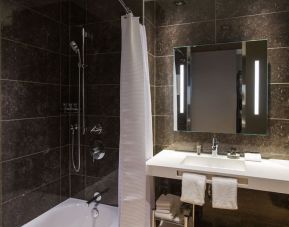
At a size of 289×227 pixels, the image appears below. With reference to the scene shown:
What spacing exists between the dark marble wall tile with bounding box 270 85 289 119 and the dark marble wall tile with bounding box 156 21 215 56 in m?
0.72

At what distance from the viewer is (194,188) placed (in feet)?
5.67

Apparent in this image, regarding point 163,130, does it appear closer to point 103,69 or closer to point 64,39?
point 103,69

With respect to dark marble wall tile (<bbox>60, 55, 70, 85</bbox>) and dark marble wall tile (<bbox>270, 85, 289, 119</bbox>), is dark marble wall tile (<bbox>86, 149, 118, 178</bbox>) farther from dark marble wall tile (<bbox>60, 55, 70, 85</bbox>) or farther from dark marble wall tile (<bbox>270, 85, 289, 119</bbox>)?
dark marble wall tile (<bbox>270, 85, 289, 119</bbox>)

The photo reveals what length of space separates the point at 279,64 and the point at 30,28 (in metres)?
2.17

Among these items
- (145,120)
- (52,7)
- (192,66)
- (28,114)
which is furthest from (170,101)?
(52,7)

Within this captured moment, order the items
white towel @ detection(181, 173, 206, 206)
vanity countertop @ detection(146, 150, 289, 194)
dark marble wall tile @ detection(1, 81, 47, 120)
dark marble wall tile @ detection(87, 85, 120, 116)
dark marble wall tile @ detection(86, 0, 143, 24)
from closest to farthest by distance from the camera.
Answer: vanity countertop @ detection(146, 150, 289, 194)
white towel @ detection(181, 173, 206, 206)
dark marble wall tile @ detection(1, 81, 47, 120)
dark marble wall tile @ detection(86, 0, 143, 24)
dark marble wall tile @ detection(87, 85, 120, 116)

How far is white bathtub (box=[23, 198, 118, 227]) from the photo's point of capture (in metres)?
2.18

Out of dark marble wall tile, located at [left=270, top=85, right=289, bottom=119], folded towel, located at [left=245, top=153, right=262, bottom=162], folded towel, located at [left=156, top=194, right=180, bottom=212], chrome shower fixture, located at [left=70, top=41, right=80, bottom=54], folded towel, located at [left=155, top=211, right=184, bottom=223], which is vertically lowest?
folded towel, located at [left=155, top=211, right=184, bottom=223]

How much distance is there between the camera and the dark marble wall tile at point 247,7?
6.51 ft

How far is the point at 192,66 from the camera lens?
88.2 inches

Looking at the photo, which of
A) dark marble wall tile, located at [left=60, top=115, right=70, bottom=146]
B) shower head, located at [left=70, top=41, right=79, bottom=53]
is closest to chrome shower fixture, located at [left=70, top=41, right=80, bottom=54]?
shower head, located at [left=70, top=41, right=79, bottom=53]

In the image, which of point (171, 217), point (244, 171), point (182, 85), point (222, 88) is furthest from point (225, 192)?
point (182, 85)

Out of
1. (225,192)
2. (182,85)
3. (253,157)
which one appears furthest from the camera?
(182,85)

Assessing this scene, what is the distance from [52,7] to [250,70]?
1.95 m
